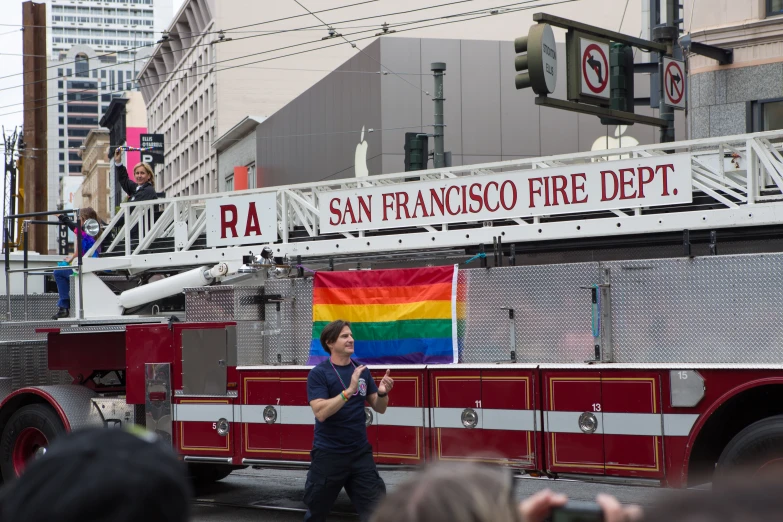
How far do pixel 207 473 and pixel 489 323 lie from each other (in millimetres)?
4328

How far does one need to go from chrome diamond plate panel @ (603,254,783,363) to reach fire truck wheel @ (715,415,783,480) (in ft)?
1.71

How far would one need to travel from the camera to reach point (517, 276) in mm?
8555

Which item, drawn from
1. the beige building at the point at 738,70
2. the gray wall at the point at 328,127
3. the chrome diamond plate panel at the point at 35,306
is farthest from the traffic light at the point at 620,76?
the gray wall at the point at 328,127

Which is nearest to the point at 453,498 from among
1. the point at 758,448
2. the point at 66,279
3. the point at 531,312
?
the point at 758,448

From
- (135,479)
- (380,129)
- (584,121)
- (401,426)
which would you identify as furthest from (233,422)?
(584,121)

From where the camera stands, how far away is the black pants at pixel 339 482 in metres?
7.11

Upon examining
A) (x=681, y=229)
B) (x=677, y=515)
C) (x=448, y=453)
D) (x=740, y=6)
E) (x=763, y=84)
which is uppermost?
(x=740, y=6)

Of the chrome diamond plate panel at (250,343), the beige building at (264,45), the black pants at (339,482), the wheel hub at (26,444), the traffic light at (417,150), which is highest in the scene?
the beige building at (264,45)

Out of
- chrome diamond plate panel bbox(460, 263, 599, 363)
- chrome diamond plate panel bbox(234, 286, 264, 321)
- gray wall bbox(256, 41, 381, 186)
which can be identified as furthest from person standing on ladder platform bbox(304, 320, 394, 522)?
gray wall bbox(256, 41, 381, 186)

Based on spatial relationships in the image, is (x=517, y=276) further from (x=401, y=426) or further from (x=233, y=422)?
(x=233, y=422)

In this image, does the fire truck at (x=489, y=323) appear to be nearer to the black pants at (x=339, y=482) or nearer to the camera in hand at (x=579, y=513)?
the black pants at (x=339, y=482)

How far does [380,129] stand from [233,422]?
19.7 m

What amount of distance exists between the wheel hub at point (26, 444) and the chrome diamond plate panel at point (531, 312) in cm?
482

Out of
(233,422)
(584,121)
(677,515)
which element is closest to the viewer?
(677,515)
